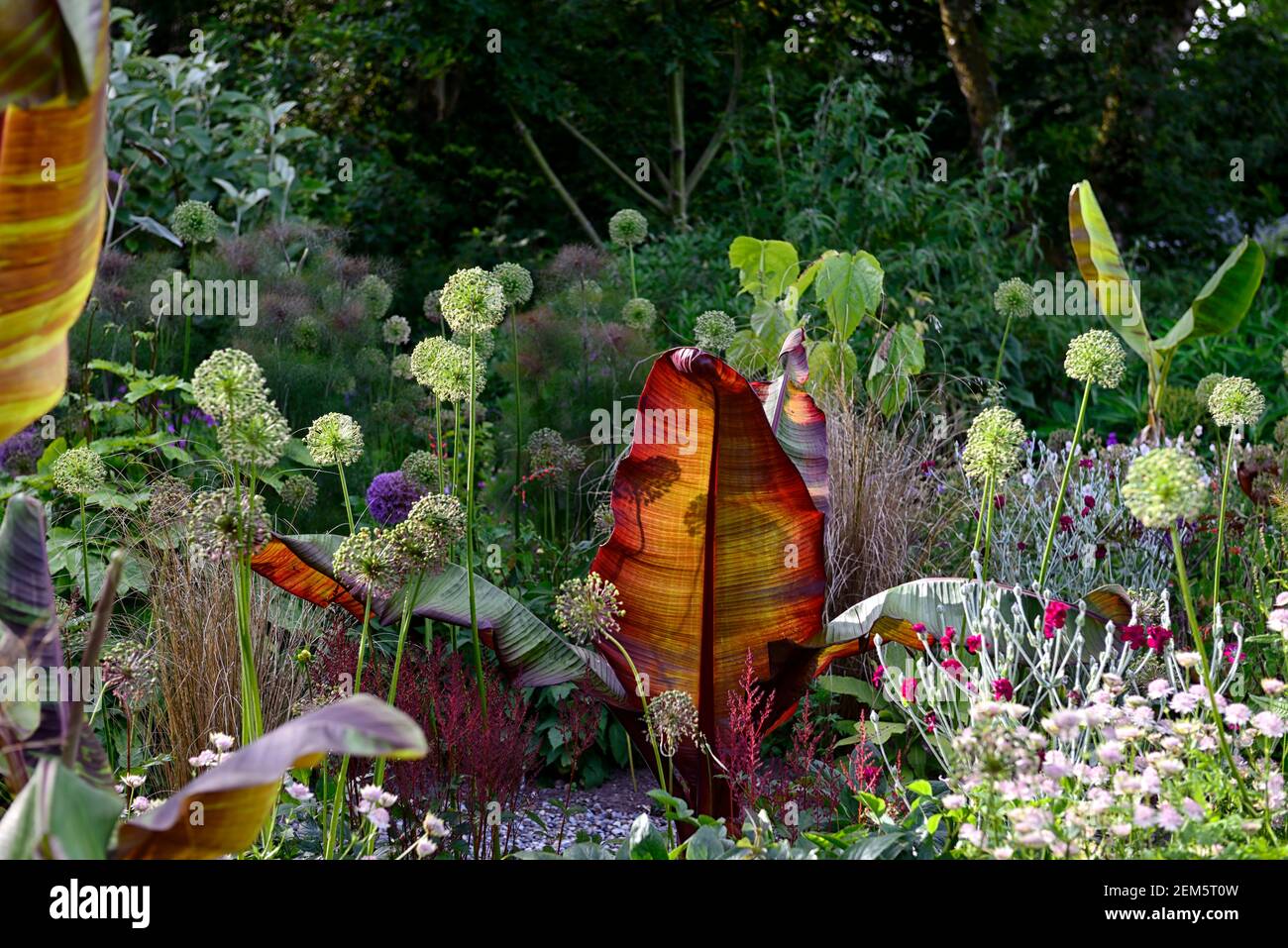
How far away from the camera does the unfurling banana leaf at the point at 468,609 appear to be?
9.18 feet

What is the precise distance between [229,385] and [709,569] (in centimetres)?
144

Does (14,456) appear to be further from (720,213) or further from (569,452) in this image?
(720,213)

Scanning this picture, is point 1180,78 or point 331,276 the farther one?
point 1180,78

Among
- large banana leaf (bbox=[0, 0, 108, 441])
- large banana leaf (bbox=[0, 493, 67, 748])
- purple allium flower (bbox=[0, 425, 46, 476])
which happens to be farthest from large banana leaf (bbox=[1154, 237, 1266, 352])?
purple allium flower (bbox=[0, 425, 46, 476])

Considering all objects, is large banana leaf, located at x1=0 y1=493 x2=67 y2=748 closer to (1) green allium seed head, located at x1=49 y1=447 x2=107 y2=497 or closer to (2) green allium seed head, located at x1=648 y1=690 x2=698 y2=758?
(1) green allium seed head, located at x1=49 y1=447 x2=107 y2=497

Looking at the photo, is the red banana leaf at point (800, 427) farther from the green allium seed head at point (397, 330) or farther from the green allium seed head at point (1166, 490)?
the green allium seed head at point (397, 330)

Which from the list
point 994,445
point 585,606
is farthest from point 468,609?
point 994,445

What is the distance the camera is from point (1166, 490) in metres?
1.98

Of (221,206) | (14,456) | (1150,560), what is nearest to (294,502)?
(14,456)

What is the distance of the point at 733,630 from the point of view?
123 inches

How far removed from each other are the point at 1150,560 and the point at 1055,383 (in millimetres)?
3735

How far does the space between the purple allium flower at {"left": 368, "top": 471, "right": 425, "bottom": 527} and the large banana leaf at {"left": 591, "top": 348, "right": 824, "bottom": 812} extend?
0.77 meters

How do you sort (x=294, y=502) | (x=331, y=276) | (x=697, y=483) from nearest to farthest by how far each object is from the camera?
(x=697, y=483)
(x=294, y=502)
(x=331, y=276)

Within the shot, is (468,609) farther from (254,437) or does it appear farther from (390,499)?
(254,437)
